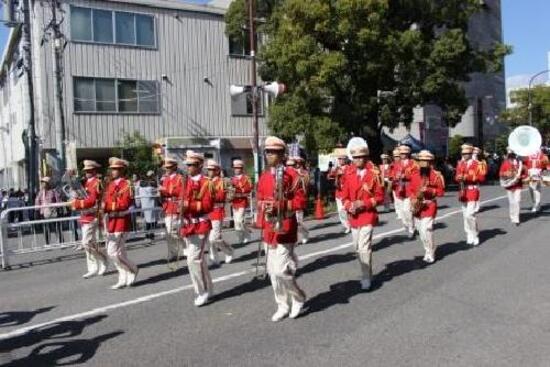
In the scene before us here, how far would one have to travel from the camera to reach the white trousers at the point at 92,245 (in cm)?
1079

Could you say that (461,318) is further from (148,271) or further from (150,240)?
(150,240)

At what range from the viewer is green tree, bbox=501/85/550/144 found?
2346 inches

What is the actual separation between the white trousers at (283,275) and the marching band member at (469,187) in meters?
6.03

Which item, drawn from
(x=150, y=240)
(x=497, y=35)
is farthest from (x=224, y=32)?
(x=497, y=35)

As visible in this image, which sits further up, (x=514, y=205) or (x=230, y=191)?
(x=230, y=191)

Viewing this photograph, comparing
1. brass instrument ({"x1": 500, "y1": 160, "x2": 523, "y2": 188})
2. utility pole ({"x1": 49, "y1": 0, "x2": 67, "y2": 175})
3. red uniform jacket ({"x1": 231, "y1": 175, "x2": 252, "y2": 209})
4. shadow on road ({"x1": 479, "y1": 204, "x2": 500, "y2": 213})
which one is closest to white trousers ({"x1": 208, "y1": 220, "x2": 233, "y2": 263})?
red uniform jacket ({"x1": 231, "y1": 175, "x2": 252, "y2": 209})

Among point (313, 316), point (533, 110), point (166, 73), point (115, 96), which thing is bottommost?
point (313, 316)

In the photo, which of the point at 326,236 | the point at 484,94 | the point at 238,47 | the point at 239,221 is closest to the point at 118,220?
the point at 239,221

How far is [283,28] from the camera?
27.8 meters

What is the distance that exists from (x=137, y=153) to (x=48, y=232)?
48.9 ft

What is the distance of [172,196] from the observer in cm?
1016

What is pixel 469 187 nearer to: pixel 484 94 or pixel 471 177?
pixel 471 177

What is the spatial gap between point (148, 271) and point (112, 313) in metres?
3.19

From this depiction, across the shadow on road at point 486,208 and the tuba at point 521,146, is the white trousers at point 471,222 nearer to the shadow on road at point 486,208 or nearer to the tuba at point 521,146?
the tuba at point 521,146
